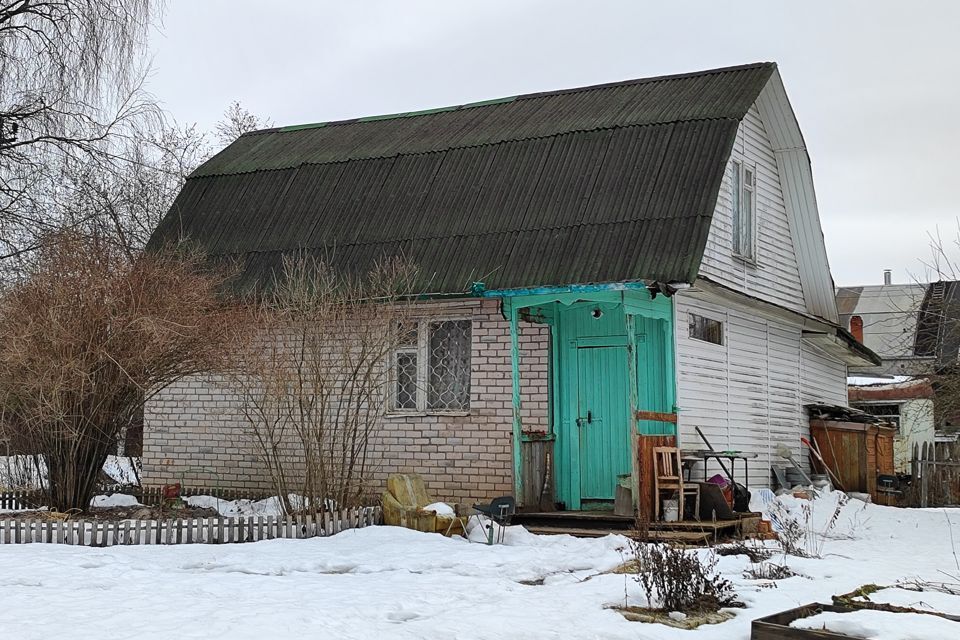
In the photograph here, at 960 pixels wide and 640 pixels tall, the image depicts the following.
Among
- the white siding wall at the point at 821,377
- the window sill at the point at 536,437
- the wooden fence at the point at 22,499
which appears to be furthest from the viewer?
the white siding wall at the point at 821,377

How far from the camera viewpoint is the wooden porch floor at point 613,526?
11.4 m

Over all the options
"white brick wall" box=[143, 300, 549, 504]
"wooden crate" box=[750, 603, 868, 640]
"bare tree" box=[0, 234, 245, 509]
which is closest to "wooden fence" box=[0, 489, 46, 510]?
"bare tree" box=[0, 234, 245, 509]

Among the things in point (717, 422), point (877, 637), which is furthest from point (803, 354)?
point (877, 637)

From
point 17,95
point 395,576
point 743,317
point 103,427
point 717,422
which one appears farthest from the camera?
point 17,95

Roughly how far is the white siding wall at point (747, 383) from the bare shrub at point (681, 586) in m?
4.99

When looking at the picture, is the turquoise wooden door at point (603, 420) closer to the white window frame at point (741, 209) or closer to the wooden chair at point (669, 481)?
the wooden chair at point (669, 481)

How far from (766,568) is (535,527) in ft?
11.7

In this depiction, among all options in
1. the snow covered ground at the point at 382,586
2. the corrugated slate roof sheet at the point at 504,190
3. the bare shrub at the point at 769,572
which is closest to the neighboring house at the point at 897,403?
the corrugated slate roof sheet at the point at 504,190

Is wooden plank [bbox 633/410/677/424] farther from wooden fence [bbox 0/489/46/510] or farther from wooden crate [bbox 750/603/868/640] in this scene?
wooden fence [bbox 0/489/46/510]

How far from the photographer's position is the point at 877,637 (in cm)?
634

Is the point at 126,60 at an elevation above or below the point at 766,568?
above

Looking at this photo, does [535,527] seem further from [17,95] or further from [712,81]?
[17,95]

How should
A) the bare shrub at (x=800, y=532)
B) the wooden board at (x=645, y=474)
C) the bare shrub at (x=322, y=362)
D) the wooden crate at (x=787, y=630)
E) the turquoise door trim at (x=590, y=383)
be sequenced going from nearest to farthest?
1. the wooden crate at (x=787, y=630)
2. the bare shrub at (x=800, y=532)
3. the wooden board at (x=645, y=474)
4. the bare shrub at (x=322, y=362)
5. the turquoise door trim at (x=590, y=383)

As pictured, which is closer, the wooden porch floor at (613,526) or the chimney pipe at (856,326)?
the wooden porch floor at (613,526)
